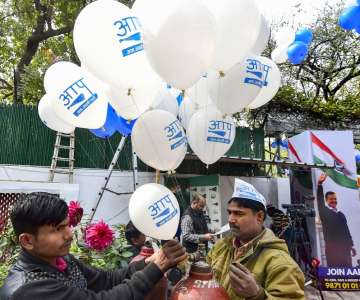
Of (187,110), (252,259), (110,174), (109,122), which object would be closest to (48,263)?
(252,259)

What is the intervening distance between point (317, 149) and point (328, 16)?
5.82m

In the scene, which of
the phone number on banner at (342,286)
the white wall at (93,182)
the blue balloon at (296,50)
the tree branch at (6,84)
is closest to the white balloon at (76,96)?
the blue balloon at (296,50)

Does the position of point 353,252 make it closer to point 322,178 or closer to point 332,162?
point 322,178

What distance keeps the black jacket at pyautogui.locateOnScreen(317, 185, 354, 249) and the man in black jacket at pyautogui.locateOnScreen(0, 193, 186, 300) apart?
20.1 ft

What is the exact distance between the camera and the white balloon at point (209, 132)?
7.94 feet

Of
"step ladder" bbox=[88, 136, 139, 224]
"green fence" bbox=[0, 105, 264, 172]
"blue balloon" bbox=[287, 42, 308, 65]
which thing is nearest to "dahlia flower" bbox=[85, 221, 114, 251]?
"blue balloon" bbox=[287, 42, 308, 65]

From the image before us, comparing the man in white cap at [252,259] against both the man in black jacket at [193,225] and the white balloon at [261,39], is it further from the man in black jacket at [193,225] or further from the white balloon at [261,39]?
the man in black jacket at [193,225]

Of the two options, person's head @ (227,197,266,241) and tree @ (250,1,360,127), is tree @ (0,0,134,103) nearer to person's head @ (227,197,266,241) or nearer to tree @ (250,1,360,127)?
tree @ (250,1,360,127)

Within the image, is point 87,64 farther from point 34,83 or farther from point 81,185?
point 34,83

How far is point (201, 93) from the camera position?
7.91ft

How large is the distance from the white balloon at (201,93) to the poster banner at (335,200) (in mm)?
5249

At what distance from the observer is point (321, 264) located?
6672 mm

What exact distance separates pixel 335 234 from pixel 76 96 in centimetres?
609

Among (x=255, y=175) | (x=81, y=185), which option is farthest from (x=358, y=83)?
(x=81, y=185)
